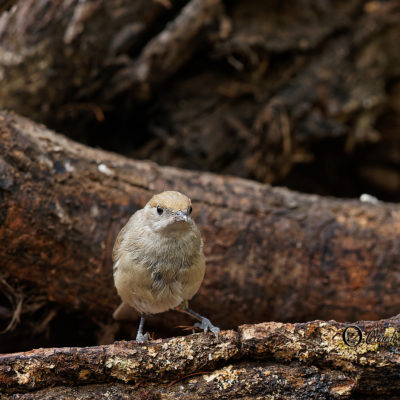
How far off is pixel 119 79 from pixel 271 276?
276 centimetres

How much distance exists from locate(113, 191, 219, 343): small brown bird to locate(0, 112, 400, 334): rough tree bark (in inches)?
20.6

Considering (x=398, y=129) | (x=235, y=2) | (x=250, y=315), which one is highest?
(x=235, y=2)

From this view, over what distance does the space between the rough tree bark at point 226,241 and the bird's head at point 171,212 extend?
65 centimetres

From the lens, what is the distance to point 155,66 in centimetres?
560

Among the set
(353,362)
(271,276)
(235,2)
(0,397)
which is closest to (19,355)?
(0,397)

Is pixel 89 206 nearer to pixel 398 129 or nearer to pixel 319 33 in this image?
pixel 319 33

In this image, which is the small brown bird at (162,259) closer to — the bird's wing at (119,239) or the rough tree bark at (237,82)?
the bird's wing at (119,239)

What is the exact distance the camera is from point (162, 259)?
11.3 ft

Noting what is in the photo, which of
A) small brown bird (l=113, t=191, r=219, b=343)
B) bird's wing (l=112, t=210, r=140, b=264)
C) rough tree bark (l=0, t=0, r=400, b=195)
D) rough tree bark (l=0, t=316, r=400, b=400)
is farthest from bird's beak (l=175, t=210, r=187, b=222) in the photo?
rough tree bark (l=0, t=0, r=400, b=195)

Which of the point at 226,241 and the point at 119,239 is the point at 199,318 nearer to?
the point at 226,241

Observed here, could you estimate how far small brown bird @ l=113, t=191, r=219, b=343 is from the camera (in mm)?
3434

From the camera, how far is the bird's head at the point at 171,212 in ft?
11.3

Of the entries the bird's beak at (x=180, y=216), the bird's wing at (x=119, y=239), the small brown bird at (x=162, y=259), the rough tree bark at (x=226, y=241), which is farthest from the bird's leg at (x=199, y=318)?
the bird's beak at (x=180, y=216)

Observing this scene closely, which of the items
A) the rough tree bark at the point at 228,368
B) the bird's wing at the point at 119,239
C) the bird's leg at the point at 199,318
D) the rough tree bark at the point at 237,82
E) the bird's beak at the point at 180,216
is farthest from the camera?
the rough tree bark at the point at 237,82
